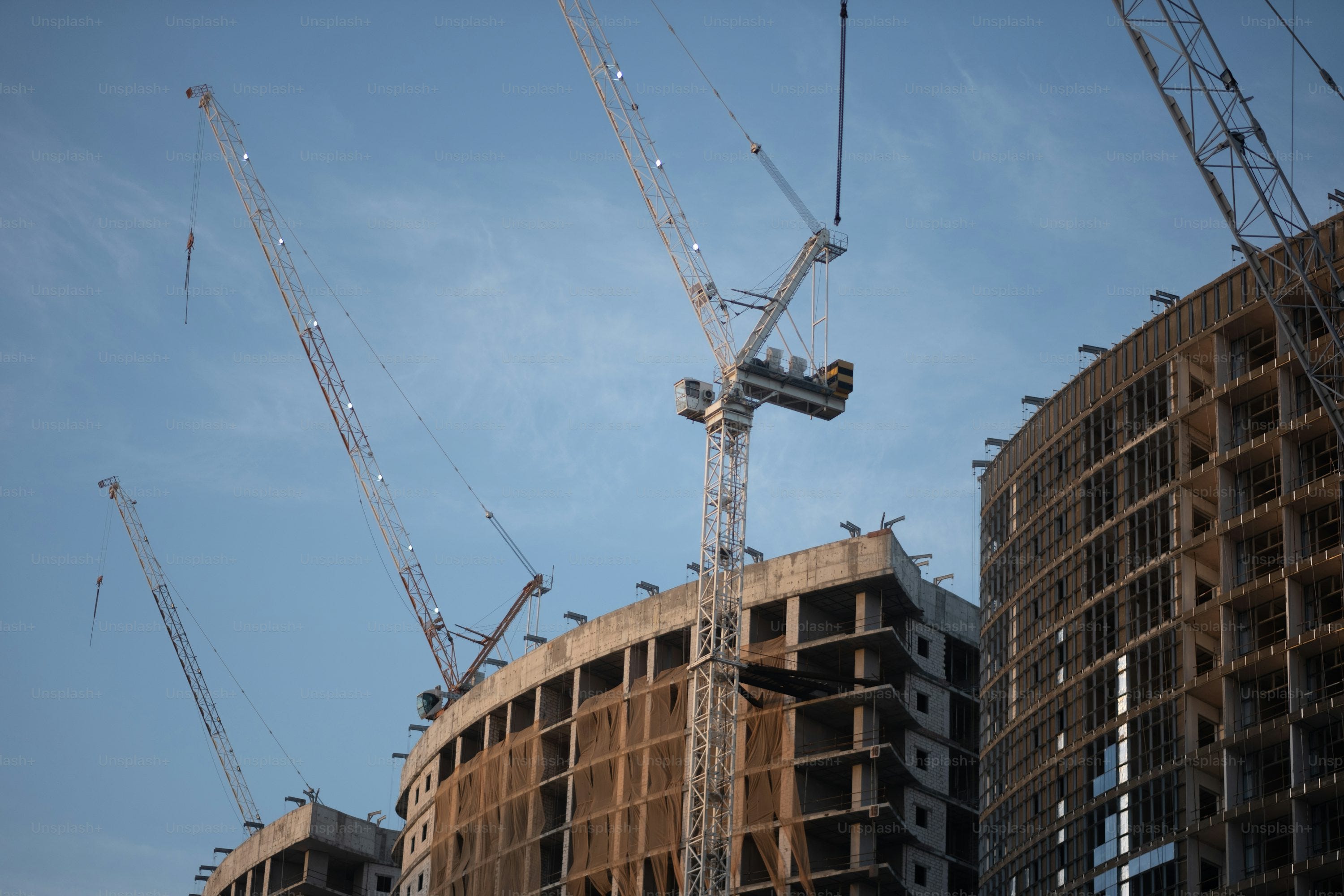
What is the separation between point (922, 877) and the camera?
111 meters

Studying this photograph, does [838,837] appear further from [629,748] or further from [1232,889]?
[1232,889]

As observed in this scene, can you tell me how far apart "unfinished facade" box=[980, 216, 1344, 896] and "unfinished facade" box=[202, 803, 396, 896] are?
239ft

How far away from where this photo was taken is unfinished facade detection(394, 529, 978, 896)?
111 m

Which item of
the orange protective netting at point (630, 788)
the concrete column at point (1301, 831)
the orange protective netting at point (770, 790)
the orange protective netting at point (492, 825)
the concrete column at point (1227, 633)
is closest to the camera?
the concrete column at point (1301, 831)

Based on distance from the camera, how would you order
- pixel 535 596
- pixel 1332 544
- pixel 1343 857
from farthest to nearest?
1. pixel 535 596
2. pixel 1332 544
3. pixel 1343 857

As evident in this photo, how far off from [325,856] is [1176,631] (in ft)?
304

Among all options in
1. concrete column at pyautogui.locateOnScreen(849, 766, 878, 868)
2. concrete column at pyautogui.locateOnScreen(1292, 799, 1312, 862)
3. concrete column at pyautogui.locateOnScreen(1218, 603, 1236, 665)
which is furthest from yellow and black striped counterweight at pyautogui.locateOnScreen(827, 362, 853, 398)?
concrete column at pyautogui.locateOnScreen(1292, 799, 1312, 862)

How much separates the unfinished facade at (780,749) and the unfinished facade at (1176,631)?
726 cm

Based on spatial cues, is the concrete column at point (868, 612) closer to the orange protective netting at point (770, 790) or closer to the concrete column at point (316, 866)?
the orange protective netting at point (770, 790)

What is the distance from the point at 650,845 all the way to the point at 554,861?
13.9m

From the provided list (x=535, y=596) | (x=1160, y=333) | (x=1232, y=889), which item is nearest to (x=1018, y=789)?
(x=1232, y=889)

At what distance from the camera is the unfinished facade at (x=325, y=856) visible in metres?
162

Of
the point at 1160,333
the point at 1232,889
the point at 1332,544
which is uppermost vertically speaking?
the point at 1160,333

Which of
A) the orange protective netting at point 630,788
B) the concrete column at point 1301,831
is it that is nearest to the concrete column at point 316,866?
the orange protective netting at point 630,788
